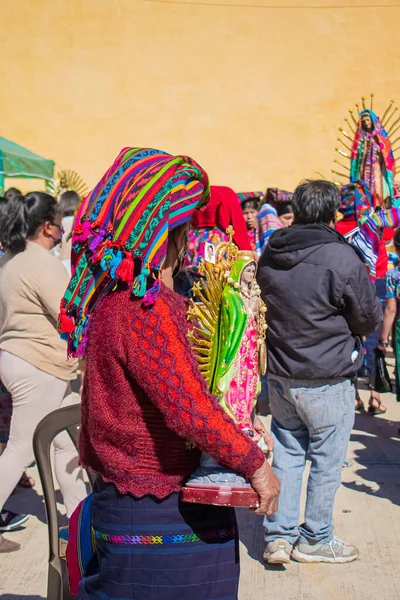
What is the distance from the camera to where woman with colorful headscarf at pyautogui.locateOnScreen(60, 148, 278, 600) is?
1939mm

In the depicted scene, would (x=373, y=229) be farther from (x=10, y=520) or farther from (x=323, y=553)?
(x=10, y=520)

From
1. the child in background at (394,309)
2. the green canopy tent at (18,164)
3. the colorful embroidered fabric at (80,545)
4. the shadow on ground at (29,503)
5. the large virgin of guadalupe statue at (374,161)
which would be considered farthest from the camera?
the green canopy tent at (18,164)

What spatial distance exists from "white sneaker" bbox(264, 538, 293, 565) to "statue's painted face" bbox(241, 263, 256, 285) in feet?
7.51

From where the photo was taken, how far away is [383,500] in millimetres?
4824

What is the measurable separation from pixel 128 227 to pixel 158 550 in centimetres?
91

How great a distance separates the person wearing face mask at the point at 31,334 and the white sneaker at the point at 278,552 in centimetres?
107

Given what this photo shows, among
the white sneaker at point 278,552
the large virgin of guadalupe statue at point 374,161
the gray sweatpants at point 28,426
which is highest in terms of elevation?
the large virgin of guadalupe statue at point 374,161

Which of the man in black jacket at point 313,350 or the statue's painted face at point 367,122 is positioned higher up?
the statue's painted face at point 367,122

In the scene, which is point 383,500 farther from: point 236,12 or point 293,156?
point 236,12

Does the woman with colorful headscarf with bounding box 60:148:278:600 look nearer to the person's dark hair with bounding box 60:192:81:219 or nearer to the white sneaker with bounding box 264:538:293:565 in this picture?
the white sneaker with bounding box 264:538:293:565

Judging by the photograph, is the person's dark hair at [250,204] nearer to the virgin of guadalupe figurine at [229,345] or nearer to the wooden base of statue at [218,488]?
the virgin of guadalupe figurine at [229,345]

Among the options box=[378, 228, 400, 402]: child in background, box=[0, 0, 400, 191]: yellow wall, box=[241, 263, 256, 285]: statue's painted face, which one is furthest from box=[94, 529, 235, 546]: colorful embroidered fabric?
box=[0, 0, 400, 191]: yellow wall

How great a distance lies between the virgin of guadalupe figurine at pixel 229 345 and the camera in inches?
79.5

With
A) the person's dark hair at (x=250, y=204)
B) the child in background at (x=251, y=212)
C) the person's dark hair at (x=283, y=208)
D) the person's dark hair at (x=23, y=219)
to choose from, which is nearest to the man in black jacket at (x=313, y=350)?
the person's dark hair at (x=23, y=219)
